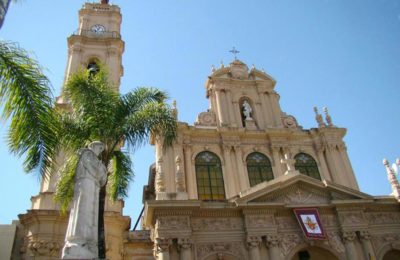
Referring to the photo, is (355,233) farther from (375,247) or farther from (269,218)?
(269,218)

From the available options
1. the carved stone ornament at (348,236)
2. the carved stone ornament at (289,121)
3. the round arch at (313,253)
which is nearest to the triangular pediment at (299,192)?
the carved stone ornament at (348,236)

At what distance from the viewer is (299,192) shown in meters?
17.8

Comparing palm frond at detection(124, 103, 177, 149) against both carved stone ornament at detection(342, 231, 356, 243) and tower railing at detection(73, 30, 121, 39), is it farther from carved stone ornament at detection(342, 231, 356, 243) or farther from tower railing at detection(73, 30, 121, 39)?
tower railing at detection(73, 30, 121, 39)

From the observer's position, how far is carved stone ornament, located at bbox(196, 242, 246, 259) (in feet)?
52.4

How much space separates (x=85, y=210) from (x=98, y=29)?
935 inches

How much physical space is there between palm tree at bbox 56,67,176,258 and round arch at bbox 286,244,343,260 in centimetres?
813

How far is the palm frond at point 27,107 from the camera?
8.84 m

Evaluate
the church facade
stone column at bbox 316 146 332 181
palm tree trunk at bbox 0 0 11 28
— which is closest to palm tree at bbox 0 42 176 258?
palm tree trunk at bbox 0 0 11 28

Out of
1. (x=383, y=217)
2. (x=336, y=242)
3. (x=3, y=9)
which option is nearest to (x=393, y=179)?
(x=383, y=217)

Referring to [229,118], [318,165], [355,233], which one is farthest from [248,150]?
[355,233]

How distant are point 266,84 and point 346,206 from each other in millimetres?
10566

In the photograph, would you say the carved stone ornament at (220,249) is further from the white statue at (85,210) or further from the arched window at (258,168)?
the white statue at (85,210)

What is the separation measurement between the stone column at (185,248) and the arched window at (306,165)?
29.1 feet

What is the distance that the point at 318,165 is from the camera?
870 inches
